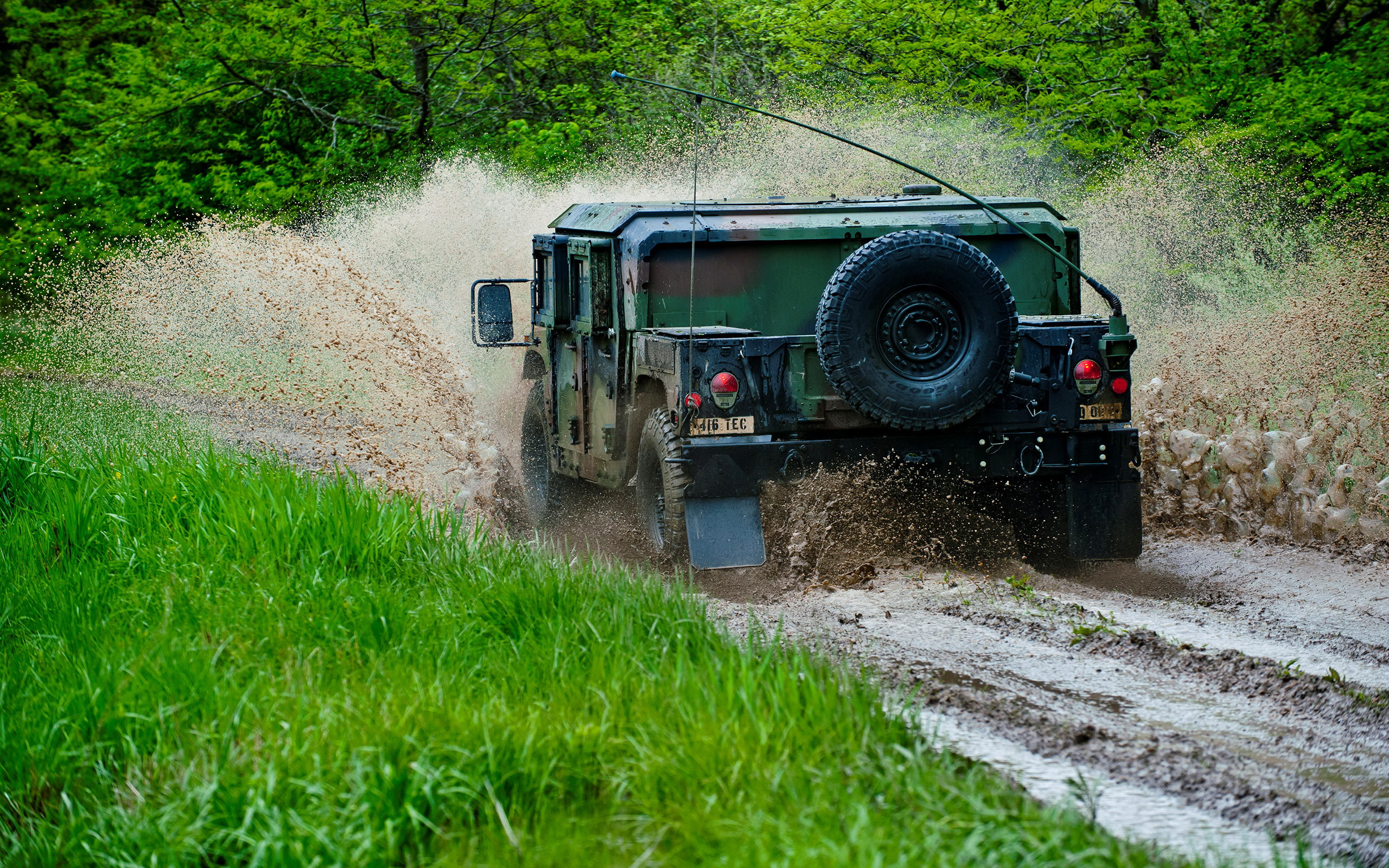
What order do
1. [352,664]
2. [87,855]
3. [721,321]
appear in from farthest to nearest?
[721,321]
[352,664]
[87,855]

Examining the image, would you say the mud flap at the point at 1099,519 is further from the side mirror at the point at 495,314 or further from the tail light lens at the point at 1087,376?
the side mirror at the point at 495,314

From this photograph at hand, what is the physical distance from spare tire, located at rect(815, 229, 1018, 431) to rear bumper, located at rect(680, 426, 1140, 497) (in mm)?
260

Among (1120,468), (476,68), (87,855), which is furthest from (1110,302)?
(476,68)

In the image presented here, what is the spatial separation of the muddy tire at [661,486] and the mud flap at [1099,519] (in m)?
1.97

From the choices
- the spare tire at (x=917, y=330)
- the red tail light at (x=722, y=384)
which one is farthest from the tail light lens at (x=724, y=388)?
the spare tire at (x=917, y=330)

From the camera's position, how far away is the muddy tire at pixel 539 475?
9664 millimetres

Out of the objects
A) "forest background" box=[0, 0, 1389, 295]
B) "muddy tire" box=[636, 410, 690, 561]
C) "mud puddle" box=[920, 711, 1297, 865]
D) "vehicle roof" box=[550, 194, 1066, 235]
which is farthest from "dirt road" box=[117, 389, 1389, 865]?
"forest background" box=[0, 0, 1389, 295]

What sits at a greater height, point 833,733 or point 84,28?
point 84,28

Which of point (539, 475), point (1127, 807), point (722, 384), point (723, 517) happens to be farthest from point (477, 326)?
point (1127, 807)

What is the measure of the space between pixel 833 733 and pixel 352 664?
1.69 meters

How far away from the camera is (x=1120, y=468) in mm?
7051

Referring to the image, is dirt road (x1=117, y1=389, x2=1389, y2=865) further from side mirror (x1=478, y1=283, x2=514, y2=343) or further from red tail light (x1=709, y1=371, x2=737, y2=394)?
side mirror (x1=478, y1=283, x2=514, y2=343)

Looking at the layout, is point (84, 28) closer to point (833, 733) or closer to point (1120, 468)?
point (1120, 468)

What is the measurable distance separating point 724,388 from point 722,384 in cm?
2
